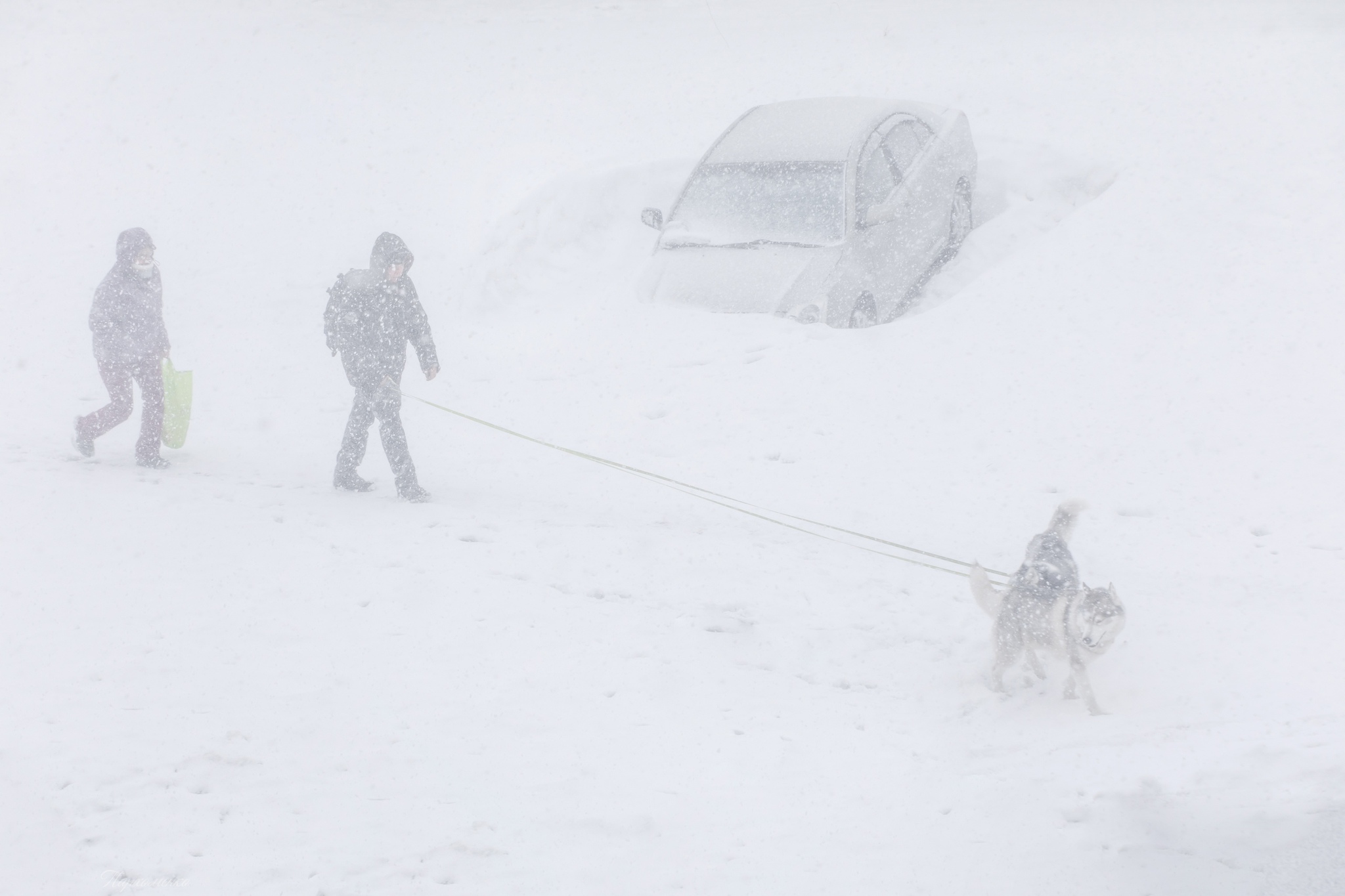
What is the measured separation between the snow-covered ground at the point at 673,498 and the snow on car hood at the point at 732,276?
0.66 ft

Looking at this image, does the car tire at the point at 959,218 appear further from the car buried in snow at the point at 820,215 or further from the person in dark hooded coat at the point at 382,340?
the person in dark hooded coat at the point at 382,340

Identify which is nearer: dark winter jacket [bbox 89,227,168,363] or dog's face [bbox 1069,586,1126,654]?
dog's face [bbox 1069,586,1126,654]

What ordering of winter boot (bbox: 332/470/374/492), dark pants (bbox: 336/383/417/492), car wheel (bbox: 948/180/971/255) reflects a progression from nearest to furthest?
dark pants (bbox: 336/383/417/492)
winter boot (bbox: 332/470/374/492)
car wheel (bbox: 948/180/971/255)

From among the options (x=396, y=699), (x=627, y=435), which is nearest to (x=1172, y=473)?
(x=627, y=435)

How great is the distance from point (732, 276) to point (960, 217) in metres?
2.58

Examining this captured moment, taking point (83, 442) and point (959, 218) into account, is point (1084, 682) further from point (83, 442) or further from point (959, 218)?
point (83, 442)

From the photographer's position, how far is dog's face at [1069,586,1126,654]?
391 centimetres

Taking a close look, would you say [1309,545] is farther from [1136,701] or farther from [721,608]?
[721,608]

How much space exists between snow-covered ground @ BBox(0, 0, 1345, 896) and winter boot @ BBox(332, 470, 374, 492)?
239mm

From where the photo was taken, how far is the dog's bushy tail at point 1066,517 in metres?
4.26

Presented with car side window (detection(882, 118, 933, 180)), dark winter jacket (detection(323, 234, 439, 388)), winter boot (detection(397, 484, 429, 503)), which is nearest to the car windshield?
car side window (detection(882, 118, 933, 180))

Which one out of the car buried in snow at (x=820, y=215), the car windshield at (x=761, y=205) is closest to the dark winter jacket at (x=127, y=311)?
the car buried in snow at (x=820, y=215)

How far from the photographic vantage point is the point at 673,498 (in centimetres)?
648

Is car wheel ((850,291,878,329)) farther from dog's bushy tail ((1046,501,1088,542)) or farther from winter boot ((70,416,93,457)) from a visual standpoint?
winter boot ((70,416,93,457))
